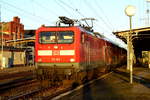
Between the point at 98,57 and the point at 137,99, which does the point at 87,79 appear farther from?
the point at 137,99

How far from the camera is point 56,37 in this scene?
15.0 meters

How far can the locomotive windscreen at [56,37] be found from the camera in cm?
1485

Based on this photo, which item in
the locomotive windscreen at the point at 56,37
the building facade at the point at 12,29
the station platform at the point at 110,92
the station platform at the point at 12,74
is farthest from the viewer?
the building facade at the point at 12,29

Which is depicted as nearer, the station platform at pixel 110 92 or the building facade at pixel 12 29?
the station platform at pixel 110 92

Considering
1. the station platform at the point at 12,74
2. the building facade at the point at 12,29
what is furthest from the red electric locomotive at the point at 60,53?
the building facade at the point at 12,29

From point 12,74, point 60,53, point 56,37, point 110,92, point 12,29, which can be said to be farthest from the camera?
point 12,29

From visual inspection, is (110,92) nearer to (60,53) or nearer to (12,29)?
(60,53)

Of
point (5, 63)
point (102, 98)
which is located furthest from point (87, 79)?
point (5, 63)

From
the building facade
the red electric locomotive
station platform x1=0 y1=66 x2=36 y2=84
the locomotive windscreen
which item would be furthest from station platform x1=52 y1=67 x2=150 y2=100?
the building facade

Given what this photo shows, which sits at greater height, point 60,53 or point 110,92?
point 60,53

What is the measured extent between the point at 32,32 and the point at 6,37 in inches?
688

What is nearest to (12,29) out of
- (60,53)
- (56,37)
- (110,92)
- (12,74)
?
(12,74)

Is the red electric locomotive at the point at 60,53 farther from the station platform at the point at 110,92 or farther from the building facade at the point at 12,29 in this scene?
the building facade at the point at 12,29

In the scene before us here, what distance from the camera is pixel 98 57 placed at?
20422mm
